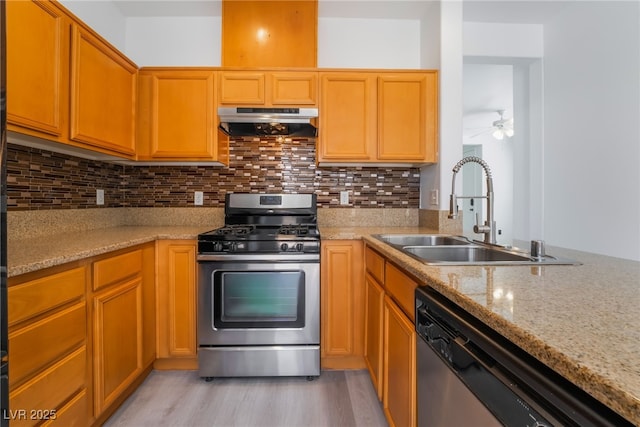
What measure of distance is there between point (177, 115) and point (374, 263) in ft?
5.53

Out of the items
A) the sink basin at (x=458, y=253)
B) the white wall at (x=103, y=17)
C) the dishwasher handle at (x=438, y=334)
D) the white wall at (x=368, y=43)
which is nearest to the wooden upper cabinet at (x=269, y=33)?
the white wall at (x=368, y=43)

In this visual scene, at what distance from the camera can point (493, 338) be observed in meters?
0.67

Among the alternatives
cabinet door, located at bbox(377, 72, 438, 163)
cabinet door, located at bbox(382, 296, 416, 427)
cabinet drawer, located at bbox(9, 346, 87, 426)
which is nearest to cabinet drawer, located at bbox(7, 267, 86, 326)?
cabinet drawer, located at bbox(9, 346, 87, 426)

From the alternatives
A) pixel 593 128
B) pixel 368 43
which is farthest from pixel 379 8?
pixel 593 128

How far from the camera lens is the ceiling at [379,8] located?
239 centimetres

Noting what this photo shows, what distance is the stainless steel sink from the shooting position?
43.3 inches

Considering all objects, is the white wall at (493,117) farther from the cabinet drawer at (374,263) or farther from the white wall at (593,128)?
the cabinet drawer at (374,263)

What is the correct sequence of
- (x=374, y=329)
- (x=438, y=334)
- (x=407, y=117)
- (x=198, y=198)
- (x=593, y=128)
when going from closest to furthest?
(x=438, y=334), (x=374, y=329), (x=407, y=117), (x=593, y=128), (x=198, y=198)

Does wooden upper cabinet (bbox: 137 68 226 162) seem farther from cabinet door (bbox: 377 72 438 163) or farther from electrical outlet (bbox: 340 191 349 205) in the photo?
cabinet door (bbox: 377 72 438 163)

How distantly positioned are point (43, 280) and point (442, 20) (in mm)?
2654

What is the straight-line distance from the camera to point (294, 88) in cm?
226

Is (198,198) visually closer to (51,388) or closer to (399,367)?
(51,388)

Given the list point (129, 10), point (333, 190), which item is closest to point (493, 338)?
point (333, 190)

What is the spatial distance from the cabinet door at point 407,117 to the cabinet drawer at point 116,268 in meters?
1.67
